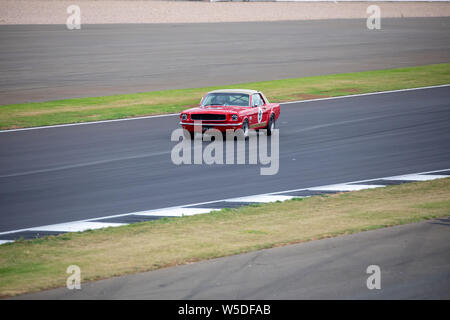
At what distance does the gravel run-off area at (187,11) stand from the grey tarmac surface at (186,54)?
3687 millimetres

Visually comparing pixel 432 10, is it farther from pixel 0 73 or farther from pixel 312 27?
pixel 0 73

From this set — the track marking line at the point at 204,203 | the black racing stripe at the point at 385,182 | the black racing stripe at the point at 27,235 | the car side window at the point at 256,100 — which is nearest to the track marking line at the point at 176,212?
the track marking line at the point at 204,203

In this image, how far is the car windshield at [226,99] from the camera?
2056 centimetres

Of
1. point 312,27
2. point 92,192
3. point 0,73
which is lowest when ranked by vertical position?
point 92,192

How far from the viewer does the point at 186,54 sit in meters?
45.0

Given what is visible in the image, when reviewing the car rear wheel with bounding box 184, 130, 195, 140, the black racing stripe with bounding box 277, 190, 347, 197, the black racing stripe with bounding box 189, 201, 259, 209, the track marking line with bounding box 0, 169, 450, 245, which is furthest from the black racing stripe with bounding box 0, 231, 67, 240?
the car rear wheel with bounding box 184, 130, 195, 140

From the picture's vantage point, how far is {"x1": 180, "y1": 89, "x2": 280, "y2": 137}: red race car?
1950 cm

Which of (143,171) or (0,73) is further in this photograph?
(0,73)

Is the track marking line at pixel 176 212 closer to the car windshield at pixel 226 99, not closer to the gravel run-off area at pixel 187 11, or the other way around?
the car windshield at pixel 226 99

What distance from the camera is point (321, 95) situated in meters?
29.8

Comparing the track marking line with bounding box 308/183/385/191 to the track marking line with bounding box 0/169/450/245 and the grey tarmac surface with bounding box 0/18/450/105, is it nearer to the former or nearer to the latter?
the track marking line with bounding box 0/169/450/245

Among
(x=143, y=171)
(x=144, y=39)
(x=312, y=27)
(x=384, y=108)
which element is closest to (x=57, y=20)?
(x=144, y=39)

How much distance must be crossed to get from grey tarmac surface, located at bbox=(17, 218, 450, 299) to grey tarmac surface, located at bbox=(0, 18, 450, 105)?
20.7m

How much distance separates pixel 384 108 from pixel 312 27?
38.7m
